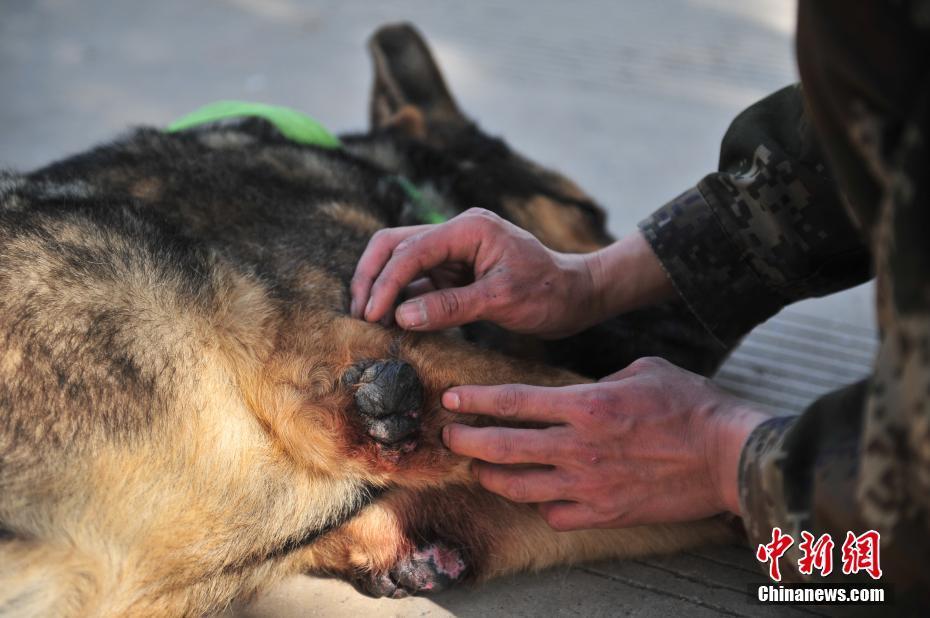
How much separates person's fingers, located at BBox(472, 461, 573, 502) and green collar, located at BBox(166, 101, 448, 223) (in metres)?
1.27

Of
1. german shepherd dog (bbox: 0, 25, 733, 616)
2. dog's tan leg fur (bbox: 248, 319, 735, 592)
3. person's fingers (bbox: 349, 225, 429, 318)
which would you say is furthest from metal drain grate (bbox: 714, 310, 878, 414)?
person's fingers (bbox: 349, 225, 429, 318)

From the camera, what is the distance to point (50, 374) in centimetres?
181

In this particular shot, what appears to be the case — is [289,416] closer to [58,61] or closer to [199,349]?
[199,349]

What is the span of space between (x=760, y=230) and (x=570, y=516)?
1000 mm

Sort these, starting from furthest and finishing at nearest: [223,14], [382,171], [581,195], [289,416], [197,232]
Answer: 1. [223,14]
2. [581,195]
3. [382,171]
4. [197,232]
5. [289,416]

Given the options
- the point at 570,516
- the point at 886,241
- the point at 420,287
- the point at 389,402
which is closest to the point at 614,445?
the point at 570,516

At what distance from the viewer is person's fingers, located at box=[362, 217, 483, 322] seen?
2221 millimetres

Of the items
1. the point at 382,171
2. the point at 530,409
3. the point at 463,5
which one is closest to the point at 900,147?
the point at 530,409

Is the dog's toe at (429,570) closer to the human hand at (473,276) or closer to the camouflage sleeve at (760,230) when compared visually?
the human hand at (473,276)

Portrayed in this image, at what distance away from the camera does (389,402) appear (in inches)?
81.4

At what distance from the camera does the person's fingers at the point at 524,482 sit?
2.05 m

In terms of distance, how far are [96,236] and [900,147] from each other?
177cm

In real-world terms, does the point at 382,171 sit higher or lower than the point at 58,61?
lower

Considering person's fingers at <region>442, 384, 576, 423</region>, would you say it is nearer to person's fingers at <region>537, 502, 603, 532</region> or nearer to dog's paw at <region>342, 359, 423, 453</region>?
dog's paw at <region>342, 359, 423, 453</region>
